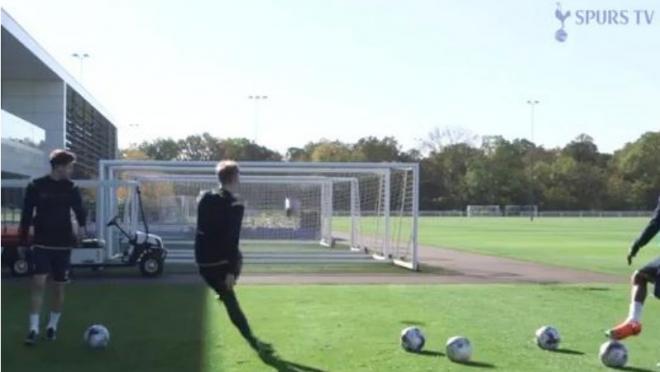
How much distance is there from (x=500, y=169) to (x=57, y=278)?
394 ft

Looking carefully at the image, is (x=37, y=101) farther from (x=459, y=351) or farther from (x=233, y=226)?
(x=459, y=351)

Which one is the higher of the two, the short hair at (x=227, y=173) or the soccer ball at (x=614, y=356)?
the short hair at (x=227, y=173)

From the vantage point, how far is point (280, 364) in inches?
350

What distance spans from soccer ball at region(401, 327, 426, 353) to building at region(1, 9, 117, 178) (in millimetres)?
16796

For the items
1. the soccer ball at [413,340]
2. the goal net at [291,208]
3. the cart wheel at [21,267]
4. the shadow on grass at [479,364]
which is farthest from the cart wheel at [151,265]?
the shadow on grass at [479,364]

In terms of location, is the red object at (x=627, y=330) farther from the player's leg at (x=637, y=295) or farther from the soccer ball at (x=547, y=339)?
the soccer ball at (x=547, y=339)

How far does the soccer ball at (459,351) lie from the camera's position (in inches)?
355

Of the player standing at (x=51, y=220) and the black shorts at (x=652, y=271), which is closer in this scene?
the black shorts at (x=652, y=271)

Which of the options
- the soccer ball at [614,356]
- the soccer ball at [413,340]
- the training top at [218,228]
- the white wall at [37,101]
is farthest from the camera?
the white wall at [37,101]

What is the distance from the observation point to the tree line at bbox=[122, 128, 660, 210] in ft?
414

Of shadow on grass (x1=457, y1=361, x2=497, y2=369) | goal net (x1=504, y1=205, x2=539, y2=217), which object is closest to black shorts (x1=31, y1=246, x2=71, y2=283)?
shadow on grass (x1=457, y1=361, x2=497, y2=369)

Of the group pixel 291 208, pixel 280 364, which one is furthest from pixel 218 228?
pixel 291 208

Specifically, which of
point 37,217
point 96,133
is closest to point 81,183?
point 37,217

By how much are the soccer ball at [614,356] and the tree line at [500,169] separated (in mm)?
115723
